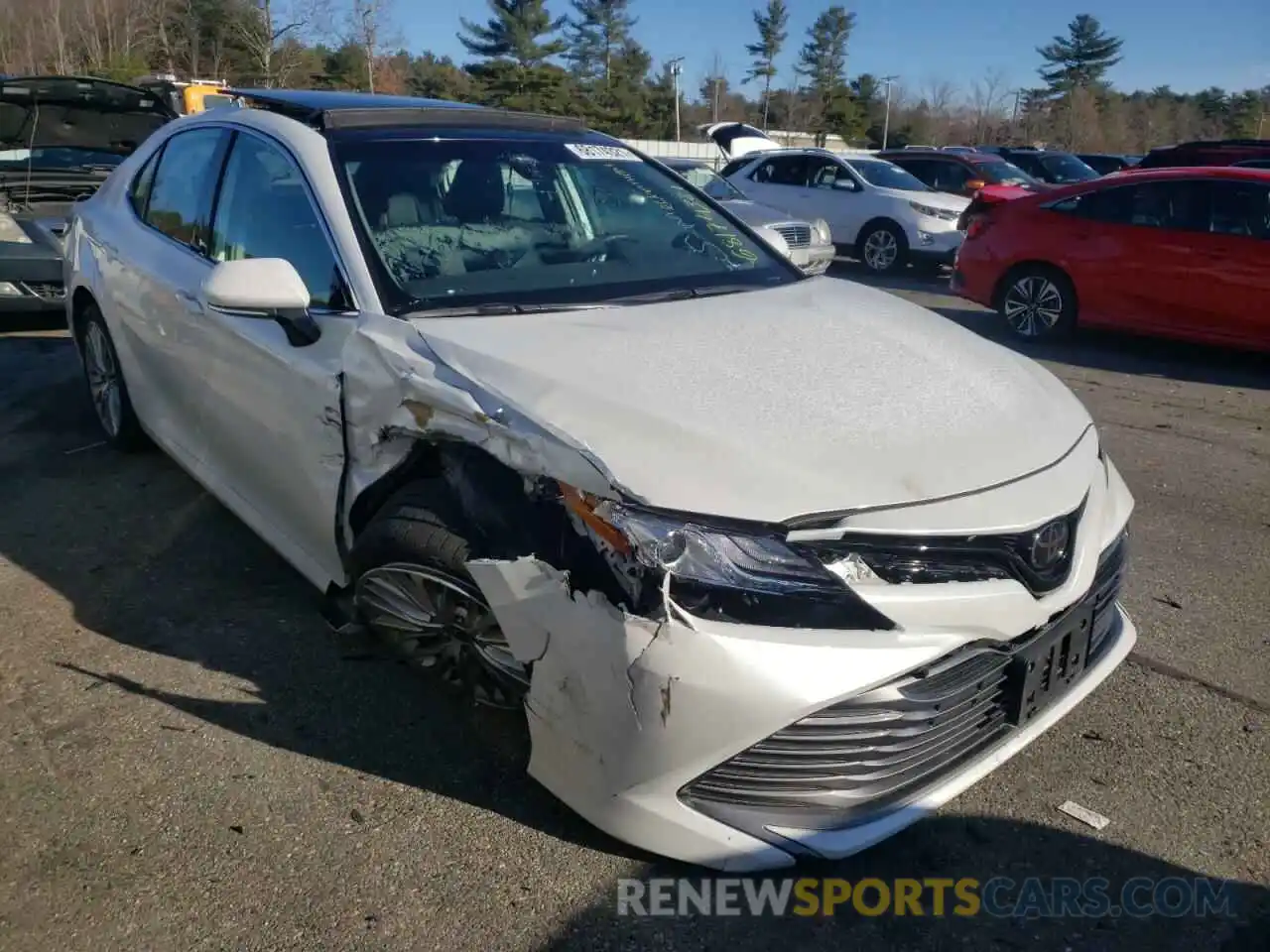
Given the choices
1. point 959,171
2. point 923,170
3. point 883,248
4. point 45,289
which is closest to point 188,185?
point 45,289

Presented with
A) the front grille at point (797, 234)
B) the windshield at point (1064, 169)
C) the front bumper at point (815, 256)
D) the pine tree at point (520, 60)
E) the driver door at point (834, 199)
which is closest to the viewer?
the front bumper at point (815, 256)

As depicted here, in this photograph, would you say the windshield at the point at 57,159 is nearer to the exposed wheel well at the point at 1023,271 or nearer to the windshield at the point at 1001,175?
the exposed wheel well at the point at 1023,271

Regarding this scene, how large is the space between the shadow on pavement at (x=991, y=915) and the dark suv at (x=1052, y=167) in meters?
18.0

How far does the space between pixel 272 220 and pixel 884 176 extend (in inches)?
463

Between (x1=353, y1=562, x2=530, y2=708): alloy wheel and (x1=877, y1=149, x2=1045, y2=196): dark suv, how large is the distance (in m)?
13.5

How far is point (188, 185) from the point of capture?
413 cm

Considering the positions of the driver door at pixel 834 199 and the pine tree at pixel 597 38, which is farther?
the pine tree at pixel 597 38

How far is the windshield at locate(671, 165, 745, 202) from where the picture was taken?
13016 millimetres

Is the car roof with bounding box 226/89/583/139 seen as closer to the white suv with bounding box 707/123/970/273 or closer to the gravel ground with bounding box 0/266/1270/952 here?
the gravel ground with bounding box 0/266/1270/952

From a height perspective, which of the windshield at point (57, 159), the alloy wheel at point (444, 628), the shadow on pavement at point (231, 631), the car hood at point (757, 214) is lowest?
the shadow on pavement at point (231, 631)

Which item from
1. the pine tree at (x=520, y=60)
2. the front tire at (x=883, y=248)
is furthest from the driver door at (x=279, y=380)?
the pine tree at (x=520, y=60)

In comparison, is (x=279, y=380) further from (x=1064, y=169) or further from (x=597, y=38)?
(x=597, y=38)

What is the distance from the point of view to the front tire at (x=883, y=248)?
13.0 m

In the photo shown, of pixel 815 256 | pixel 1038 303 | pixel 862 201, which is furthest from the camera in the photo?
pixel 862 201
